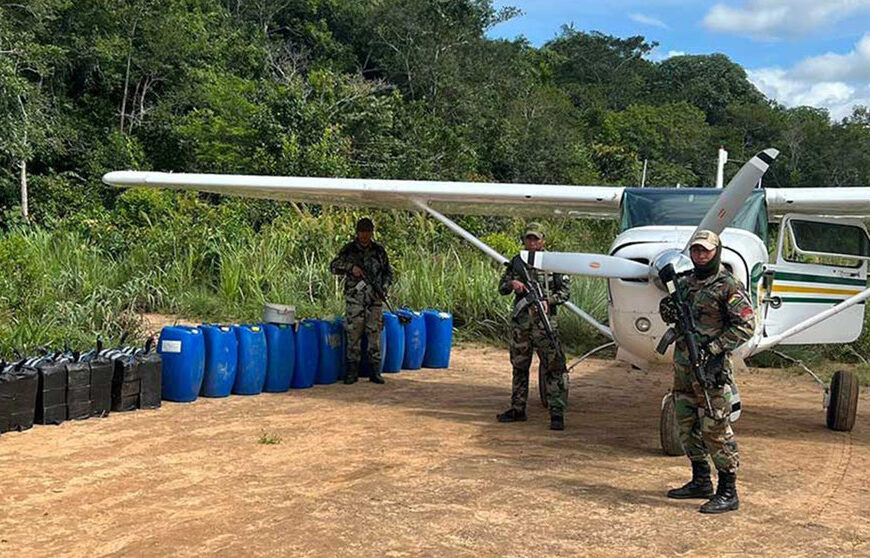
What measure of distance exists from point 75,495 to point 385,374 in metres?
5.85

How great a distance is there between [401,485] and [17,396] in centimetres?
314

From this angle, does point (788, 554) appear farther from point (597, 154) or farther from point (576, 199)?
point (597, 154)

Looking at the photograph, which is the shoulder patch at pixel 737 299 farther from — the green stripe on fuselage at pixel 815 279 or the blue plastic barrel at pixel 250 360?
the blue plastic barrel at pixel 250 360

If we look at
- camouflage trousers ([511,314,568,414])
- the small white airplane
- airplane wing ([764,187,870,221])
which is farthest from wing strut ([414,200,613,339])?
airplane wing ([764,187,870,221])

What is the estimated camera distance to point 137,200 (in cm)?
2086

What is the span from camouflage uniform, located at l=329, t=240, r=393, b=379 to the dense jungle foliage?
2726 millimetres

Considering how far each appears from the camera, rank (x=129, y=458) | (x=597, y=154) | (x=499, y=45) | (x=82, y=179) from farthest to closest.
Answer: (x=499, y=45) < (x=597, y=154) < (x=82, y=179) < (x=129, y=458)

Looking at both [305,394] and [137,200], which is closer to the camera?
[305,394]

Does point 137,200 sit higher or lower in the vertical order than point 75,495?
higher

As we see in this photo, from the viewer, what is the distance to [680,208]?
7352 mm

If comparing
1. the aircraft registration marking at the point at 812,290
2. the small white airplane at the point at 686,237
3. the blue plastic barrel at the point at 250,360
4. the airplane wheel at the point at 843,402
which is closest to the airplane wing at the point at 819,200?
the small white airplane at the point at 686,237

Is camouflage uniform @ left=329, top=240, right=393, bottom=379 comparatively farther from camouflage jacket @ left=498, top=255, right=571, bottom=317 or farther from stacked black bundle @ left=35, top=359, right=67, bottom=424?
stacked black bundle @ left=35, top=359, right=67, bottom=424

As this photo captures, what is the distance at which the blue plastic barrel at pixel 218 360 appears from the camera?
8.40 meters

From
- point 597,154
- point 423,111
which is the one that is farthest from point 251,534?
point 597,154
